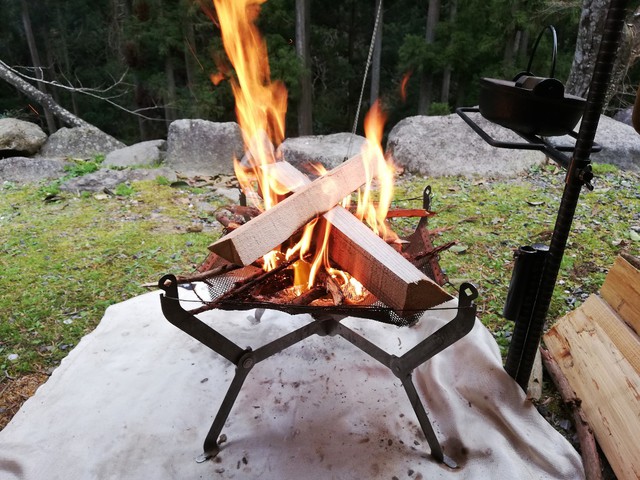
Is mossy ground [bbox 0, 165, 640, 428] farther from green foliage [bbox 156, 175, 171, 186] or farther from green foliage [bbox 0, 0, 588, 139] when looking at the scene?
green foliage [bbox 0, 0, 588, 139]

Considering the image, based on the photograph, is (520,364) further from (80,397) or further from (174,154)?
(174,154)

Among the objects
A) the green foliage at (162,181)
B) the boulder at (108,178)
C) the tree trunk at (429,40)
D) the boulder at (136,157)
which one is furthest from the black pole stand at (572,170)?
the tree trunk at (429,40)

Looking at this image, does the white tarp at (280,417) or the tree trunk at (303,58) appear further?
the tree trunk at (303,58)

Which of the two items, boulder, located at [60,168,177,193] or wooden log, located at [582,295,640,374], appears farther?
boulder, located at [60,168,177,193]

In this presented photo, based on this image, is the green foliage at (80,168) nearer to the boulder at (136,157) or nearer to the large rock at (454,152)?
the boulder at (136,157)

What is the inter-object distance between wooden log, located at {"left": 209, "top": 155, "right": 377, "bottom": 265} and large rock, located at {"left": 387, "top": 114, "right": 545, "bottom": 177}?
4620mm

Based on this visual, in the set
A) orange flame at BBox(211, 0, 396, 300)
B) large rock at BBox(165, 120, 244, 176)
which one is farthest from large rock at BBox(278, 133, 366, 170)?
orange flame at BBox(211, 0, 396, 300)

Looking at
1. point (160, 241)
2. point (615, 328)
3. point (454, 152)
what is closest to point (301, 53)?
point (454, 152)

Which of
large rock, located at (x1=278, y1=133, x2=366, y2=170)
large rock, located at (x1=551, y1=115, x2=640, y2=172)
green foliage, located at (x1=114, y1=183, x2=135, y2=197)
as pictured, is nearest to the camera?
green foliage, located at (x1=114, y1=183, x2=135, y2=197)

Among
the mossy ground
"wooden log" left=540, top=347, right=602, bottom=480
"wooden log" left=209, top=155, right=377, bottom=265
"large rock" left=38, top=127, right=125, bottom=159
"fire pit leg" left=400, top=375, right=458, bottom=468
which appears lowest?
"large rock" left=38, top=127, right=125, bottom=159

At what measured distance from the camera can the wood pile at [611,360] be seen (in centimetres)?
211

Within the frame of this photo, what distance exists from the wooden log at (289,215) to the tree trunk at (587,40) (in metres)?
7.38

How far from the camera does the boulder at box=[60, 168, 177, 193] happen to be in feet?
20.6

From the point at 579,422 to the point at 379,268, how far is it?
1.53 meters
